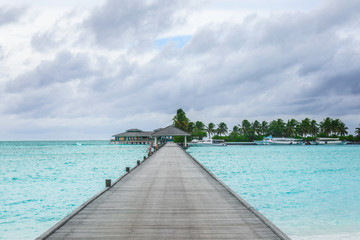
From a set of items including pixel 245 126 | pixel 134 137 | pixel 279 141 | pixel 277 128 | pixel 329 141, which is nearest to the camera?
pixel 279 141

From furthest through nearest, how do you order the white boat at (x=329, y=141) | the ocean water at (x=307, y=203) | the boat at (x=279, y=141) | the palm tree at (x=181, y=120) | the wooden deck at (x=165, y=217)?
1. the white boat at (x=329, y=141)
2. the boat at (x=279, y=141)
3. the palm tree at (x=181, y=120)
4. the ocean water at (x=307, y=203)
5. the wooden deck at (x=165, y=217)

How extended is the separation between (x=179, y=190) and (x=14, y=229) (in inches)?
227

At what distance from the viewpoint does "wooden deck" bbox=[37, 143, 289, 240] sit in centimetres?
515

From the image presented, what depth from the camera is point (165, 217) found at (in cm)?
622

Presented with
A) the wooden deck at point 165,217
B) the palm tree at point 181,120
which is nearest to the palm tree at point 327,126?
the palm tree at point 181,120

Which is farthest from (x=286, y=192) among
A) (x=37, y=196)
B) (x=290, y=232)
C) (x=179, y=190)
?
(x=37, y=196)

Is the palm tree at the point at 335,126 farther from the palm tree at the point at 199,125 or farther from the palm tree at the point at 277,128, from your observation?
the palm tree at the point at 199,125

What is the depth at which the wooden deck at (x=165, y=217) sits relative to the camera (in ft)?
16.9

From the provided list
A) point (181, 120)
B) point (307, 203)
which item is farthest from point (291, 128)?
point (307, 203)

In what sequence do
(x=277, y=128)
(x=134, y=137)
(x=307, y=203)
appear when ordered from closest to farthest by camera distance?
(x=307, y=203) → (x=134, y=137) → (x=277, y=128)

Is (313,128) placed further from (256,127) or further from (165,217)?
(165,217)

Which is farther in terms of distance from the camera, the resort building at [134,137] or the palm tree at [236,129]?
the palm tree at [236,129]

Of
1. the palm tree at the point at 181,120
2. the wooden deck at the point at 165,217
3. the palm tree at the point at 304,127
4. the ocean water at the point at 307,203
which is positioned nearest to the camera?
the wooden deck at the point at 165,217

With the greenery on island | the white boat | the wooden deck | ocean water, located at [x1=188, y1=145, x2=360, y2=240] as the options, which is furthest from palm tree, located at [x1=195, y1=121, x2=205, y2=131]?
the wooden deck
